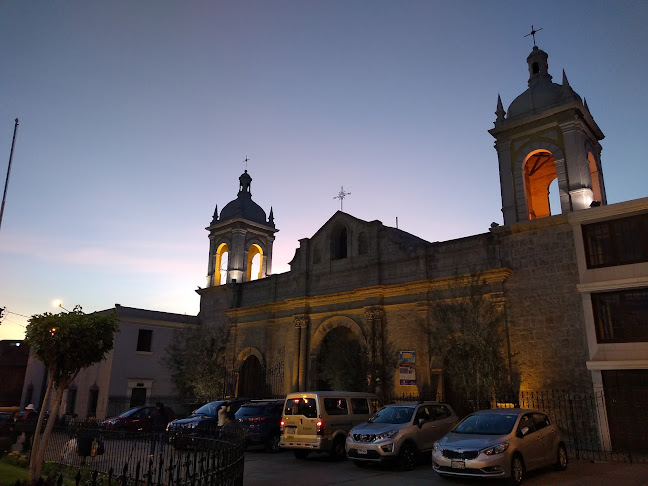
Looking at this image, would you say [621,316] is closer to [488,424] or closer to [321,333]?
[488,424]

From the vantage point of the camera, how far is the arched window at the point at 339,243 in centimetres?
2658

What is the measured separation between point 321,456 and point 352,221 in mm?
13723

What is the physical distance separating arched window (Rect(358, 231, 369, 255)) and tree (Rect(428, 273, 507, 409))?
5.72 meters

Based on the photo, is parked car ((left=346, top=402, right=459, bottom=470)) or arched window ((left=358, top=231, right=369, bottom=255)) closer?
parked car ((left=346, top=402, right=459, bottom=470))

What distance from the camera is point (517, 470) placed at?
962 cm

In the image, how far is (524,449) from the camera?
10.1 meters

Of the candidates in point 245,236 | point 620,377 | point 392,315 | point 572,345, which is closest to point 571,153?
point 572,345

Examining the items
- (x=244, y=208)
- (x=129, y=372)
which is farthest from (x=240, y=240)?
(x=129, y=372)

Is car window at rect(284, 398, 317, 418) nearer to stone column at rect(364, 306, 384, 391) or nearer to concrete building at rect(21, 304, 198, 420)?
stone column at rect(364, 306, 384, 391)

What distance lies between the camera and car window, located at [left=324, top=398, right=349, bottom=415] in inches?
537

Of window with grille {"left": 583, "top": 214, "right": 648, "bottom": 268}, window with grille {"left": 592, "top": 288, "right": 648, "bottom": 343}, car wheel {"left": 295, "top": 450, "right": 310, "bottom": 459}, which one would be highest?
window with grille {"left": 583, "top": 214, "right": 648, "bottom": 268}

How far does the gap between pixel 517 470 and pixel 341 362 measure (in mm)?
13332

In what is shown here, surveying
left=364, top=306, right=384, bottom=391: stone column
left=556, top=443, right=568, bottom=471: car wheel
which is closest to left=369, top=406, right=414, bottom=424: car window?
left=556, top=443, right=568, bottom=471: car wheel

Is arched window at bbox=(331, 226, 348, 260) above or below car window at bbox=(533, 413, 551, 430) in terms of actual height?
above
